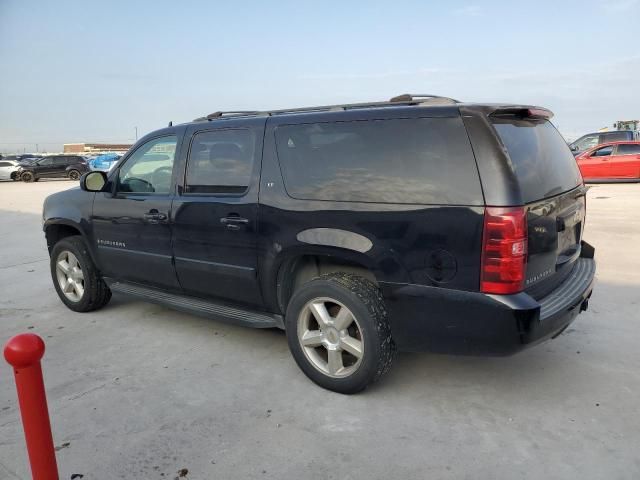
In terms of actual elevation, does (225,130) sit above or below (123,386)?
above

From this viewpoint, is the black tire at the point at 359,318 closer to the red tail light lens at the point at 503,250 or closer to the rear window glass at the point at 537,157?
the red tail light lens at the point at 503,250

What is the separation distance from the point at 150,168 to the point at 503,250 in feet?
10.0

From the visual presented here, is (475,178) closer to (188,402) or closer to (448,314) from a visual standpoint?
(448,314)

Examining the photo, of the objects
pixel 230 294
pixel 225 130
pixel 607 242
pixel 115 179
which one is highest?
pixel 225 130

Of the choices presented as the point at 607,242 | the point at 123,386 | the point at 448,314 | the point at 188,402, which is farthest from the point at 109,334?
the point at 607,242

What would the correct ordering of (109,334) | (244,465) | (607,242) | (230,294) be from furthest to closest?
(607,242) → (109,334) → (230,294) → (244,465)

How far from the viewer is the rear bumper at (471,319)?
2.69 metres

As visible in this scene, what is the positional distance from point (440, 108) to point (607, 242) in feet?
19.8

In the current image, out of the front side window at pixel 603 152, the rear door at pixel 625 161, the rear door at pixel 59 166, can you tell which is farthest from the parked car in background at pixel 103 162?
the rear door at pixel 625 161

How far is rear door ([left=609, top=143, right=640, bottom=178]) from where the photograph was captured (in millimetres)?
16969

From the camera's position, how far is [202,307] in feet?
13.3

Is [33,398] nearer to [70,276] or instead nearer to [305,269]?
[305,269]

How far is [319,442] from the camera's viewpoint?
2.76 m

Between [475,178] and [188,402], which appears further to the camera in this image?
[188,402]
